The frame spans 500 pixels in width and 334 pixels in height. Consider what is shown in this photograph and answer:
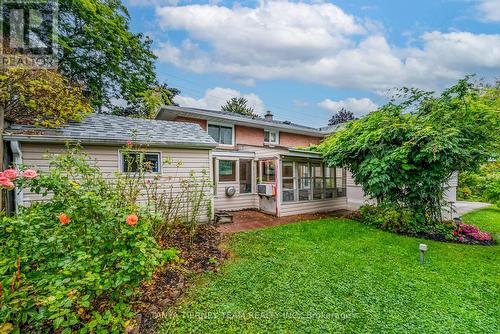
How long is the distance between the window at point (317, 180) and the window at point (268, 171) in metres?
1.94

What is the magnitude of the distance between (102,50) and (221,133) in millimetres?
7044

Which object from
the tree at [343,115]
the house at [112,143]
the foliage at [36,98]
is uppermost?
the tree at [343,115]

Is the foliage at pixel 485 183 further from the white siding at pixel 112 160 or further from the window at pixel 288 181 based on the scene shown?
the white siding at pixel 112 160

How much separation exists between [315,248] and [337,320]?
274 cm

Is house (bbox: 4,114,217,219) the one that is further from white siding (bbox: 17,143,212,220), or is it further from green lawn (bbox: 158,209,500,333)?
green lawn (bbox: 158,209,500,333)

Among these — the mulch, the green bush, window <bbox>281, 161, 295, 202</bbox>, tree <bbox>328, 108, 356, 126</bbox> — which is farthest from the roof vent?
tree <bbox>328, 108, 356, 126</bbox>

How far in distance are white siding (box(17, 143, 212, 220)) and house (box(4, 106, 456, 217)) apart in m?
0.02

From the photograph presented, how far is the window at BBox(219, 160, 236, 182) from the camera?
1038 centimetres

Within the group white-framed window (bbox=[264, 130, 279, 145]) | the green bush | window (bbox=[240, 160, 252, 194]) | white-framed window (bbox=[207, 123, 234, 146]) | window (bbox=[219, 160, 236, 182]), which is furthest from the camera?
white-framed window (bbox=[264, 130, 279, 145])

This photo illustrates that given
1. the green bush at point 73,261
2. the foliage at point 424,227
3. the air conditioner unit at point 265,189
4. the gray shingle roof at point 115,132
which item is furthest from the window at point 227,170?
the green bush at point 73,261

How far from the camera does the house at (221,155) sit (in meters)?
5.96

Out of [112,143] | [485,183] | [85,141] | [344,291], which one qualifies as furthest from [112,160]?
[485,183]

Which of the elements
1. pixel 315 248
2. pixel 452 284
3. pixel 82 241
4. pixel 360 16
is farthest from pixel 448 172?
pixel 82 241

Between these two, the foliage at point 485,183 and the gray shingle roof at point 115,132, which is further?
the foliage at point 485,183
